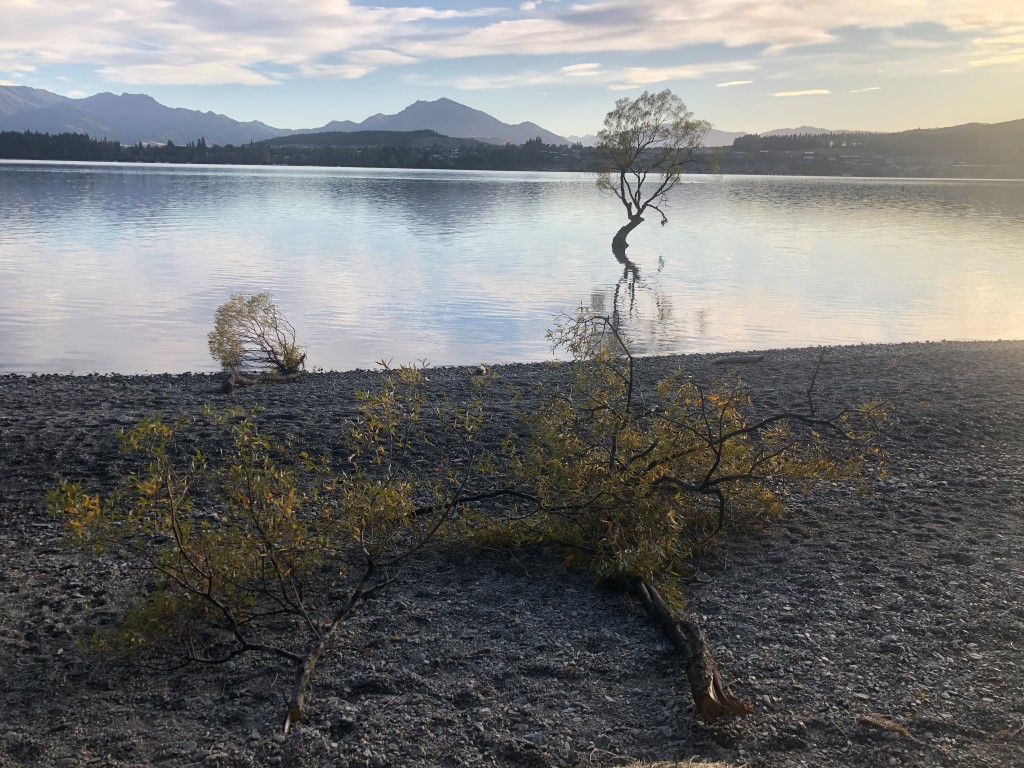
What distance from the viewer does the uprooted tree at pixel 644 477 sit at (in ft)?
20.6

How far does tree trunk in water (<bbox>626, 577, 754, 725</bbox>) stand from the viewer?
4613 mm

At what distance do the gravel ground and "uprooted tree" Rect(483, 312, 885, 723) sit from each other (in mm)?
239

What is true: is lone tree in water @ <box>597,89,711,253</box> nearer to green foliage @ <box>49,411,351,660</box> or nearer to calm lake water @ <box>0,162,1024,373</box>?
calm lake water @ <box>0,162,1024,373</box>

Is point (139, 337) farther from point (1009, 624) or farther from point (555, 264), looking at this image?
point (555, 264)

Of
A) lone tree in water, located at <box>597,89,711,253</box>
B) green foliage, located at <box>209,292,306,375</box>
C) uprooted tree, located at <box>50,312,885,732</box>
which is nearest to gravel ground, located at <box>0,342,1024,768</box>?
uprooted tree, located at <box>50,312,885,732</box>

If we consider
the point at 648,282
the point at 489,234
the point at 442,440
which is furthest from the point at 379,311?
the point at 489,234

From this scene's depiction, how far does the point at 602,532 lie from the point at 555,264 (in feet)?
110

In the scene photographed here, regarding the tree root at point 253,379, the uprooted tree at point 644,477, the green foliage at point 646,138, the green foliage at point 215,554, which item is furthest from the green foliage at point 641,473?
the green foliage at point 646,138

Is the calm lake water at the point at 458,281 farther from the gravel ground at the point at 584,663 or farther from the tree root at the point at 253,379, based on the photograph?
the gravel ground at the point at 584,663

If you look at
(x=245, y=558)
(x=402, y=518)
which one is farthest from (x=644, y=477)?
(x=245, y=558)

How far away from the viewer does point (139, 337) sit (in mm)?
20203

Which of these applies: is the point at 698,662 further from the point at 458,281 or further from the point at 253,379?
the point at 458,281

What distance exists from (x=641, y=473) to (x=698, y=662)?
1.92 metres

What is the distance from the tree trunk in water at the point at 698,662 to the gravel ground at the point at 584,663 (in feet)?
0.28
